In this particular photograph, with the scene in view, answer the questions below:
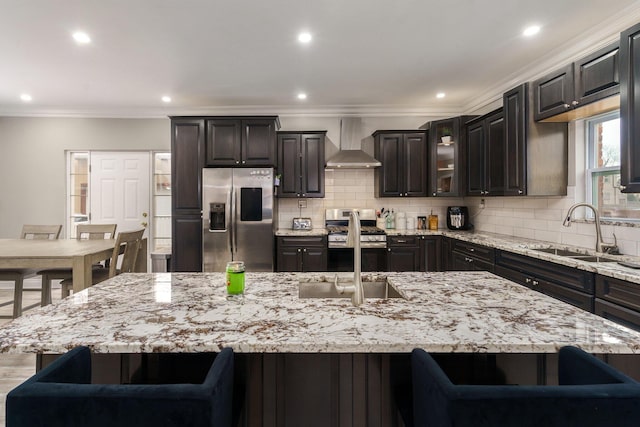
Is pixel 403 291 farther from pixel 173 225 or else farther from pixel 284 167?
pixel 173 225

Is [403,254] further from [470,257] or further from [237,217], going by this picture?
[237,217]

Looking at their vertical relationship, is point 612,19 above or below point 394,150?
above

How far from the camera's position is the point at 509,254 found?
295cm

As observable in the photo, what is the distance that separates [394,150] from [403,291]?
11.0 feet

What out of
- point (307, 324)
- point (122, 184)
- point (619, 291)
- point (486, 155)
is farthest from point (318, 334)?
point (122, 184)

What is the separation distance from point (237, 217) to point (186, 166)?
3.30 ft


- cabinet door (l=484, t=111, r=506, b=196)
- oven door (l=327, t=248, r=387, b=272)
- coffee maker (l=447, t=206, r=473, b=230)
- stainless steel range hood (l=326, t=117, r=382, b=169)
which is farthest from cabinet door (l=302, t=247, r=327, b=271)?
cabinet door (l=484, t=111, r=506, b=196)

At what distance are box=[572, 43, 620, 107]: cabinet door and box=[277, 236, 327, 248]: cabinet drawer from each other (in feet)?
9.48

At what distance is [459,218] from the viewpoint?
4.51 meters

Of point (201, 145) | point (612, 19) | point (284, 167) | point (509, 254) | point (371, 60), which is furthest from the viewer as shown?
point (284, 167)

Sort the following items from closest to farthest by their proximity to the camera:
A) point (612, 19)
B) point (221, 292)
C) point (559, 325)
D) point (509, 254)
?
point (559, 325)
point (221, 292)
point (612, 19)
point (509, 254)

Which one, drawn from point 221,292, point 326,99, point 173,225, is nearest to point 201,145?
point 173,225

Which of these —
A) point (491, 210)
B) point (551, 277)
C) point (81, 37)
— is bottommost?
point (551, 277)

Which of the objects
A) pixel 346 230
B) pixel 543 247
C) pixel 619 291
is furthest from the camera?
pixel 346 230
